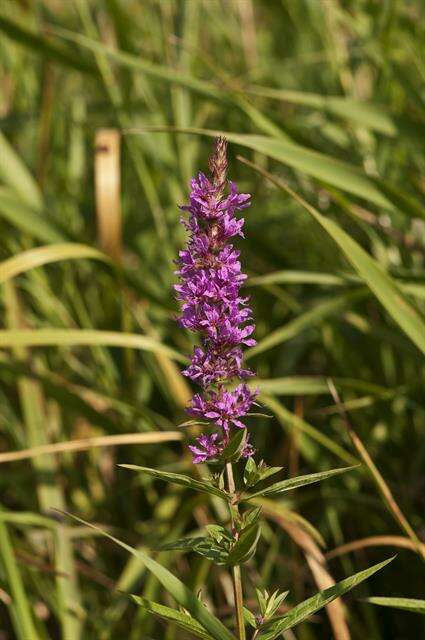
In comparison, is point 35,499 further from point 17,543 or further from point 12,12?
point 12,12

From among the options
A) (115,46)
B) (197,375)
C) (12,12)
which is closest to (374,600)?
(197,375)

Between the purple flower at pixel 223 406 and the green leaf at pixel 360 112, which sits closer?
the purple flower at pixel 223 406

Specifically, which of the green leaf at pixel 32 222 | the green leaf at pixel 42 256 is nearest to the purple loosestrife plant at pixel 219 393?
the green leaf at pixel 42 256

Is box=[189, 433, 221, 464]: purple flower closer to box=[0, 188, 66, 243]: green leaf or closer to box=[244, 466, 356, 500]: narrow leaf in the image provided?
box=[244, 466, 356, 500]: narrow leaf

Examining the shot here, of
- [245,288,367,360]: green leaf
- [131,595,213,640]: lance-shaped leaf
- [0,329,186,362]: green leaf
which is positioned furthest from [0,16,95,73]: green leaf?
[131,595,213,640]: lance-shaped leaf

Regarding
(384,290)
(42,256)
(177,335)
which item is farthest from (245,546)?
(177,335)

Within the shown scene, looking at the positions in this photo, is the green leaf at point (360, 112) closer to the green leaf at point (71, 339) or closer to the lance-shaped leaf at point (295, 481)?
the green leaf at point (71, 339)
